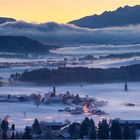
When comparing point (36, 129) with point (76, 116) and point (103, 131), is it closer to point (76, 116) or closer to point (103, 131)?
point (103, 131)

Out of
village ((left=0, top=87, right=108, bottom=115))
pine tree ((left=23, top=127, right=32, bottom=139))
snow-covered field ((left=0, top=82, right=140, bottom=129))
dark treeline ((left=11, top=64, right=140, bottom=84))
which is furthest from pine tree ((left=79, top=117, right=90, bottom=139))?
dark treeline ((left=11, top=64, right=140, bottom=84))

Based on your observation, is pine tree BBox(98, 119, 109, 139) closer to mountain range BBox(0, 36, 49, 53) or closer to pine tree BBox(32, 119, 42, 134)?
pine tree BBox(32, 119, 42, 134)

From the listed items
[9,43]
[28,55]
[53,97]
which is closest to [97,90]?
[53,97]

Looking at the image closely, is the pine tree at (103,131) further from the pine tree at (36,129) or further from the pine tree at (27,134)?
the pine tree at (27,134)

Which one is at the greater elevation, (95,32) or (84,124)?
(95,32)

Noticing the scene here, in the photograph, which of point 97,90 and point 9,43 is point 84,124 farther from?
point 9,43

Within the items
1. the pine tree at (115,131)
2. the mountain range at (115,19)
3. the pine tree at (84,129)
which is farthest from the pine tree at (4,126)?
the mountain range at (115,19)
